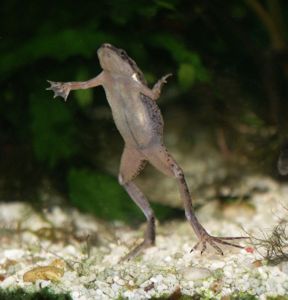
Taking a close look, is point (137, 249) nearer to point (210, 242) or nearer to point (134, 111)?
point (210, 242)

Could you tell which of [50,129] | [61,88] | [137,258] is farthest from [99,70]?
[137,258]

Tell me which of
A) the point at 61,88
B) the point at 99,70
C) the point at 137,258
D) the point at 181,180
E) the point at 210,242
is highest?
the point at 99,70

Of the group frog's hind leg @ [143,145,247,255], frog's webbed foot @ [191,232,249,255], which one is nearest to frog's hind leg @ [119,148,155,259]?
frog's hind leg @ [143,145,247,255]

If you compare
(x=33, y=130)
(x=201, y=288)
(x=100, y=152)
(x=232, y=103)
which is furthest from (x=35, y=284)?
(x=232, y=103)

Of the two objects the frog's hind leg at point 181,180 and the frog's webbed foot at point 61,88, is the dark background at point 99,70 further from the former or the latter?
the frog's webbed foot at point 61,88

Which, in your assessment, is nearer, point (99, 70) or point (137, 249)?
→ point (137, 249)

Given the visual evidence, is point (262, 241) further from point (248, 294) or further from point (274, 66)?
point (274, 66)

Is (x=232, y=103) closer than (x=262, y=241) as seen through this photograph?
No
